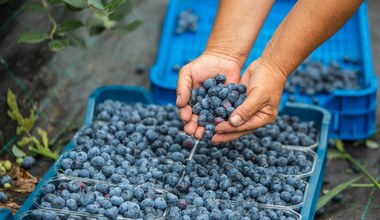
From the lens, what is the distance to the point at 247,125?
203cm

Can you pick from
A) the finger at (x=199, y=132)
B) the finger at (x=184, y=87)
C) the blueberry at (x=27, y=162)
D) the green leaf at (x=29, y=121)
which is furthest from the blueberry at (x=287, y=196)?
the green leaf at (x=29, y=121)

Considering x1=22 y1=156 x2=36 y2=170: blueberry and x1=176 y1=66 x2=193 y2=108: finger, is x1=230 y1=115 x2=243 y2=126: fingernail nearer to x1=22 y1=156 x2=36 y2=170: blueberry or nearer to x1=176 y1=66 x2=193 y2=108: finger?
x1=176 y1=66 x2=193 y2=108: finger

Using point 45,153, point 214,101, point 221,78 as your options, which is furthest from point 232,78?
point 45,153

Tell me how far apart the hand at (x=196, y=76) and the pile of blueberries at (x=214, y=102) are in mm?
26

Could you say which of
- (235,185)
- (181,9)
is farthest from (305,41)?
(181,9)

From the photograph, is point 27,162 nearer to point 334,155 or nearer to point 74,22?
point 74,22

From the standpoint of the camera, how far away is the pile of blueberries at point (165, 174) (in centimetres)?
189

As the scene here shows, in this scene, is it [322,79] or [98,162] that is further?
[322,79]

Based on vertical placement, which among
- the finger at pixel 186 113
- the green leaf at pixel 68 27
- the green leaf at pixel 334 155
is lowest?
the green leaf at pixel 334 155

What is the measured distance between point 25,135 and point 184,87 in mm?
884

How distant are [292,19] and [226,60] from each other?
34 centimetres

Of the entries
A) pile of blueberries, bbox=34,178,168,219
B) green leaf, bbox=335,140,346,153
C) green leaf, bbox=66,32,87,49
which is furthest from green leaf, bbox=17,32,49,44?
green leaf, bbox=335,140,346,153

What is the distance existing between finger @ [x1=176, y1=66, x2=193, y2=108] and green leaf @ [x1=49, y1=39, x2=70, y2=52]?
587 millimetres

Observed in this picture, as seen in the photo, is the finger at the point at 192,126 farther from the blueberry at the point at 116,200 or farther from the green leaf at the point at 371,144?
the green leaf at the point at 371,144
